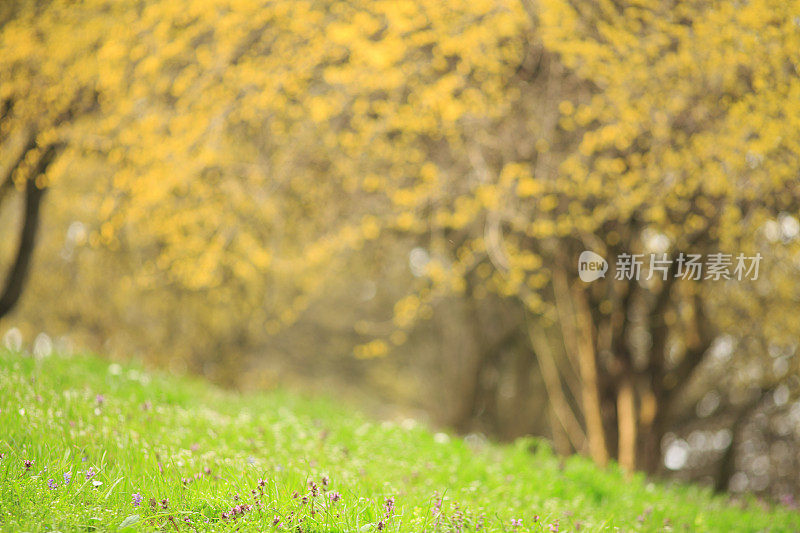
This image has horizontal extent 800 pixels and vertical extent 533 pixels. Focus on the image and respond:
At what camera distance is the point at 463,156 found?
24.3 ft

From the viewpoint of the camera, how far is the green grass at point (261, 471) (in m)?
2.79

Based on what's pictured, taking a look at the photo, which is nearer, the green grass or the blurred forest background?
the green grass

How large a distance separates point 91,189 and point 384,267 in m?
4.84

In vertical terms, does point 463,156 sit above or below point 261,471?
below

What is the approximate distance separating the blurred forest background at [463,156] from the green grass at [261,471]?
1.60m

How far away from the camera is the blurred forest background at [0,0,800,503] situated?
17.0ft

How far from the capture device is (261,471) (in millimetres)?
3309

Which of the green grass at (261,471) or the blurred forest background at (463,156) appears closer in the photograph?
the green grass at (261,471)

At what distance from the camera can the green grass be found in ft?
9.17

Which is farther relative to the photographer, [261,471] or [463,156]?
[463,156]

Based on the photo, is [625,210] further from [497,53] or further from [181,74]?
[181,74]

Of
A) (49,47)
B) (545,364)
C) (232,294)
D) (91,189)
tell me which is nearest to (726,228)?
(545,364)

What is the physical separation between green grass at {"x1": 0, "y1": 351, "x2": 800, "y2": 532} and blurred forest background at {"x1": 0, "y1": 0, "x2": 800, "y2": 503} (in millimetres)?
1600

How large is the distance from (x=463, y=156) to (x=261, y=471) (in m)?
4.90
